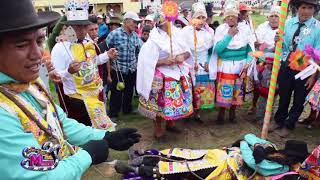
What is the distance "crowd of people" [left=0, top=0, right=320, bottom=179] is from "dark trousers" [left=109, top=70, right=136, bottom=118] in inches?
0.8

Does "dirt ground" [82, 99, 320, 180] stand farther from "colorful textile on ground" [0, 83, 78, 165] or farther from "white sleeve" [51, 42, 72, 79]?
"colorful textile on ground" [0, 83, 78, 165]

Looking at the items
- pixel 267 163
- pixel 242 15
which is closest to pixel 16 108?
pixel 267 163

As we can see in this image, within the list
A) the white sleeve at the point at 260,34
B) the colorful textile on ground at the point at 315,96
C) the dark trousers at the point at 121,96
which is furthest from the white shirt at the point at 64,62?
the white sleeve at the point at 260,34

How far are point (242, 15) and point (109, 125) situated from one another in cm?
336

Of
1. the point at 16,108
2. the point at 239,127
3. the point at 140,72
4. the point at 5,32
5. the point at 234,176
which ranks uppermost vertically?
the point at 5,32

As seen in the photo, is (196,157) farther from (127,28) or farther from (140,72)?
(127,28)

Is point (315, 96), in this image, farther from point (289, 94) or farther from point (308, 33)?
point (308, 33)

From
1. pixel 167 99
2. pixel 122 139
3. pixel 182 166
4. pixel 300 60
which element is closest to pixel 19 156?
pixel 122 139

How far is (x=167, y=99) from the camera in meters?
4.82

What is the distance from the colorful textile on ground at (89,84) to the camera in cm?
405

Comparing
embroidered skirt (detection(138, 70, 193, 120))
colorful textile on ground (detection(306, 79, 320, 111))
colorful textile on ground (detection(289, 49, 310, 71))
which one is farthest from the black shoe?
colorful textile on ground (detection(289, 49, 310, 71))

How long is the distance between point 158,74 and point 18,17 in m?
3.53

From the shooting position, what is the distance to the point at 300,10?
4.74m

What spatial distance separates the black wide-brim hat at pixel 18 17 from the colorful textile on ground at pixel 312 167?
8.01 ft
